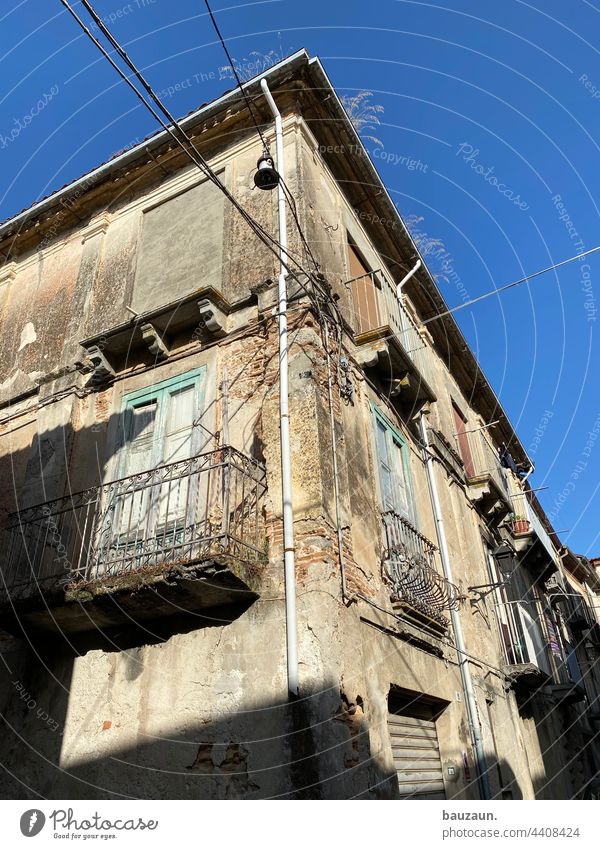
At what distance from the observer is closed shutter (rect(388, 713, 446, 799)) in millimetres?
6766

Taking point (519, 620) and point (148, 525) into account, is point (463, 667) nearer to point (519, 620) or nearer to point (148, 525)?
point (148, 525)

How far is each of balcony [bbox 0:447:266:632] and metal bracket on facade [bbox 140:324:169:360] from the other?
184cm

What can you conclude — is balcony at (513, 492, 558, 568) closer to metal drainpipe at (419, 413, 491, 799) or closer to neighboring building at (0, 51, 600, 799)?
neighboring building at (0, 51, 600, 799)

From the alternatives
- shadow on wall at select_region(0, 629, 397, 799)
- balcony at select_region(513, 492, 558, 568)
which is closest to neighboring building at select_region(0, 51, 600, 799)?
shadow on wall at select_region(0, 629, 397, 799)

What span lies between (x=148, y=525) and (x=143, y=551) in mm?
265

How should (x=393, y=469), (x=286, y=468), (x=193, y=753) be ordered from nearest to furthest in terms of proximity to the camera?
(x=193, y=753), (x=286, y=468), (x=393, y=469)

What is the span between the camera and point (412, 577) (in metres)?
7.75

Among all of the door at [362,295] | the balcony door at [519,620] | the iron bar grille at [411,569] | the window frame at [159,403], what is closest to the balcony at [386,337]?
the door at [362,295]

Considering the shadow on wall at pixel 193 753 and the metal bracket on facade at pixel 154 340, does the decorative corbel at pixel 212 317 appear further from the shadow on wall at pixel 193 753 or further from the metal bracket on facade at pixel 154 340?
the shadow on wall at pixel 193 753

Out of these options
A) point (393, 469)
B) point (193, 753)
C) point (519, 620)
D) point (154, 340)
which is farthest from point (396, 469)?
point (519, 620)

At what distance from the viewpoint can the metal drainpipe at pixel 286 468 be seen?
5.50m

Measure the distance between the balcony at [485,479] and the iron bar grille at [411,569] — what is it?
4533mm

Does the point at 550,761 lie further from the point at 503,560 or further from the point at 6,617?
the point at 6,617
